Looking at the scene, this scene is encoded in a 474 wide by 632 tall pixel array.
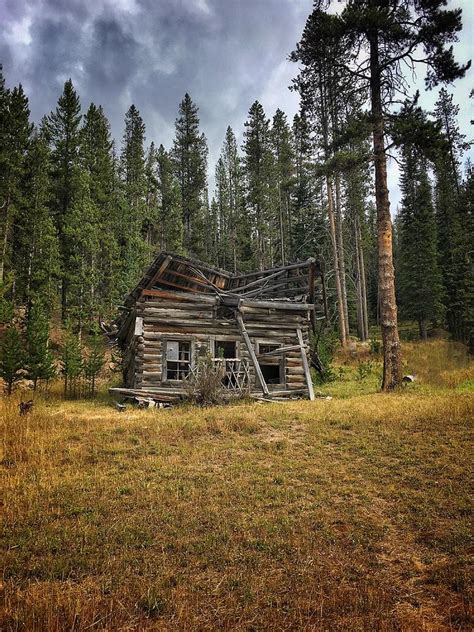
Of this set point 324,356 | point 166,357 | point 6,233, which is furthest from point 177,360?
point 6,233

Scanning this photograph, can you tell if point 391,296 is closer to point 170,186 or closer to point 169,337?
point 169,337

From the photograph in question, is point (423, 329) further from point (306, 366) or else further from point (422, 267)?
point (306, 366)

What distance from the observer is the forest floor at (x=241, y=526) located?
348 cm

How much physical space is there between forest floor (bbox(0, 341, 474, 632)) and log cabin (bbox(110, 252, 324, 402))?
670 cm

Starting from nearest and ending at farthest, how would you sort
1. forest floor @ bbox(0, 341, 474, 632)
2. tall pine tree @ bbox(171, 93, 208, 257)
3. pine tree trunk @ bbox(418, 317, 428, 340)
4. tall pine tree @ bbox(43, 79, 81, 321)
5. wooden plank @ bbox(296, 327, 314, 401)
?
forest floor @ bbox(0, 341, 474, 632) → wooden plank @ bbox(296, 327, 314, 401) → tall pine tree @ bbox(43, 79, 81, 321) → pine tree trunk @ bbox(418, 317, 428, 340) → tall pine tree @ bbox(171, 93, 208, 257)

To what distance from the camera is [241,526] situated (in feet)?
16.7

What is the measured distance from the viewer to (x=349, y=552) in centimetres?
449

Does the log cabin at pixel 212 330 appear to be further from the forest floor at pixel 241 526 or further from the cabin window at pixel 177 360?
the forest floor at pixel 241 526

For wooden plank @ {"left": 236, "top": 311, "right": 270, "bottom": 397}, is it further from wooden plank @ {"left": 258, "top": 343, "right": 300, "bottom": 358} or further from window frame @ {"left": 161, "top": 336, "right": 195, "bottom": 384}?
window frame @ {"left": 161, "top": 336, "right": 195, "bottom": 384}

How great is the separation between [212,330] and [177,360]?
2101mm

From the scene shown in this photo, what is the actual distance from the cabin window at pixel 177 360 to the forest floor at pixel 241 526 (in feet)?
24.0

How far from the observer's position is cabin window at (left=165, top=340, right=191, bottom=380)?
57.1 ft

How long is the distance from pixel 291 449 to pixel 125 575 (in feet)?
16.2

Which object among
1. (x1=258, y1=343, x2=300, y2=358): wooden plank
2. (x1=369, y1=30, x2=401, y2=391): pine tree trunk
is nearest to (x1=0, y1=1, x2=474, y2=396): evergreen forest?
(x1=369, y1=30, x2=401, y2=391): pine tree trunk
